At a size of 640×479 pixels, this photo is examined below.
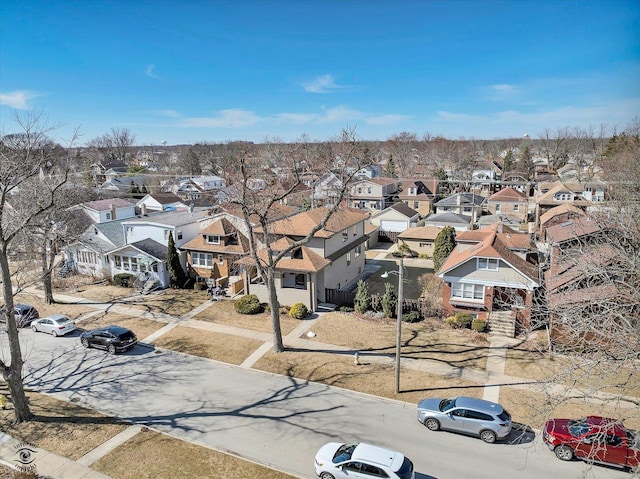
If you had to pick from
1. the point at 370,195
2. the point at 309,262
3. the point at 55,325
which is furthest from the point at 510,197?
the point at 55,325

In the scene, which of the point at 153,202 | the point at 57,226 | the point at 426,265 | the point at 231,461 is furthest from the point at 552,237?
the point at 153,202

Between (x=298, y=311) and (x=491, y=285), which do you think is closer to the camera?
(x=491, y=285)

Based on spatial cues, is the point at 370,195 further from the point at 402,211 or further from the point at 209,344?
the point at 209,344

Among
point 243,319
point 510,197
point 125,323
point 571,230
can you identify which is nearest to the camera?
point 571,230

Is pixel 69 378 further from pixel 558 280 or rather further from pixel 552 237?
pixel 552 237

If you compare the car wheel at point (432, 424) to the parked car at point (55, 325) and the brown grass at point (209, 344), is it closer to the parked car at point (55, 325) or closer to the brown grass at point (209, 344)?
the brown grass at point (209, 344)

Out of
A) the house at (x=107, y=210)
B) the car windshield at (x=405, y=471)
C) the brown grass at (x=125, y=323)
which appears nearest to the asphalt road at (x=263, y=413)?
the car windshield at (x=405, y=471)

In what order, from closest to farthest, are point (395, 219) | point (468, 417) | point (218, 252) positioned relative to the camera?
point (468, 417)
point (218, 252)
point (395, 219)
